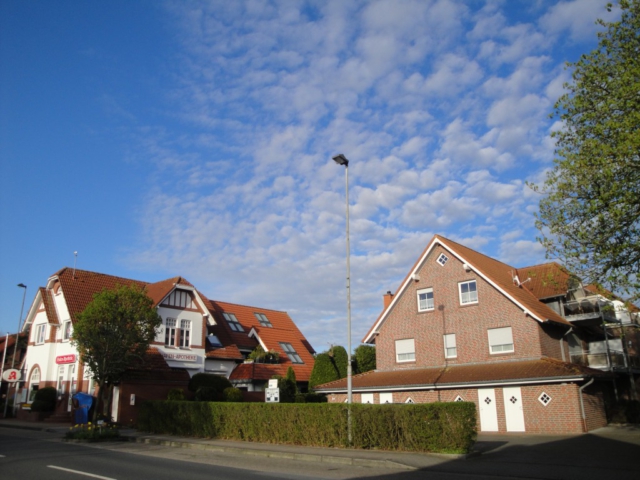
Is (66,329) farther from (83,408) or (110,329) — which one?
(110,329)

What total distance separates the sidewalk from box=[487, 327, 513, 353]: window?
12495mm

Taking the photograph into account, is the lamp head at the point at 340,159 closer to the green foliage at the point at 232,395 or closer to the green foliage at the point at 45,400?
the green foliage at the point at 232,395

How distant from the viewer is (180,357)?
1318 inches

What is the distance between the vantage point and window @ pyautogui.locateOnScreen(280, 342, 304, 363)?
1575 inches

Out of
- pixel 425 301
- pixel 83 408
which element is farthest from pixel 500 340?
pixel 83 408

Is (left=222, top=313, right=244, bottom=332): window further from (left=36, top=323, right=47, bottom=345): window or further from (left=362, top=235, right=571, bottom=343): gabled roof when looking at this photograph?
(left=36, top=323, right=47, bottom=345): window

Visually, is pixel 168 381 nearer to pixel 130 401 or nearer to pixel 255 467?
pixel 130 401

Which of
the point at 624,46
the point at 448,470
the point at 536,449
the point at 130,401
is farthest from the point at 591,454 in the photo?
the point at 130,401

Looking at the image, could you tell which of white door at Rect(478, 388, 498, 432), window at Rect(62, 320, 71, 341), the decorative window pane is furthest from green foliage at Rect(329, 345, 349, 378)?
window at Rect(62, 320, 71, 341)

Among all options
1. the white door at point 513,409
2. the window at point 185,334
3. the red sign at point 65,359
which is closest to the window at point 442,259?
the white door at point 513,409

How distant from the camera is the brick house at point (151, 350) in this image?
30562mm

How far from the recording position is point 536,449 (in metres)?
17.5

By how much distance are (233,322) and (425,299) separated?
56.7 feet

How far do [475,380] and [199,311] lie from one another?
19.3 m
